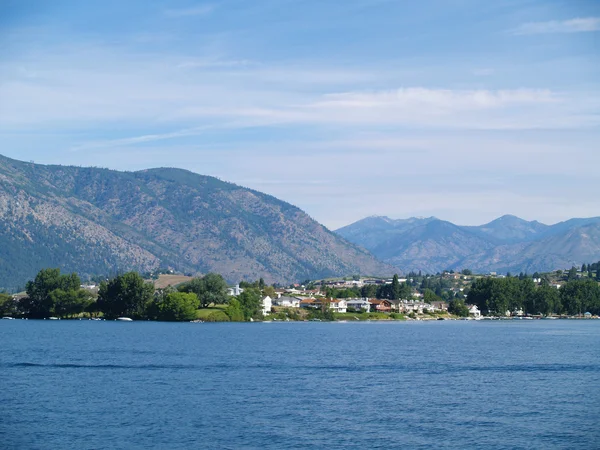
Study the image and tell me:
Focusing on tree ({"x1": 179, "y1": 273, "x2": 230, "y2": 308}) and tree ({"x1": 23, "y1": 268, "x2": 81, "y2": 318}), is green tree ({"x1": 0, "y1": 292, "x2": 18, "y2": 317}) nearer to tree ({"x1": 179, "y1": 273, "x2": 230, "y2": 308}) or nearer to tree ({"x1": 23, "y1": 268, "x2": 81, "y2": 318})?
tree ({"x1": 23, "y1": 268, "x2": 81, "y2": 318})

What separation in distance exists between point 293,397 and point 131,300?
109 meters

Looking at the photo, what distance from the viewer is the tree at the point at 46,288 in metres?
164

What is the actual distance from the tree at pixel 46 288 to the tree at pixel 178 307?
2222 cm

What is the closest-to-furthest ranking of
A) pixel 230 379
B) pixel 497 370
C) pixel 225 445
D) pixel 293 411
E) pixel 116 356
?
pixel 225 445
pixel 293 411
pixel 230 379
pixel 497 370
pixel 116 356

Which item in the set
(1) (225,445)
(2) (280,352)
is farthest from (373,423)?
(2) (280,352)

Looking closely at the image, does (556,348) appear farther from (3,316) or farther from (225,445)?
(3,316)

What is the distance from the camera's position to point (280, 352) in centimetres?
8325

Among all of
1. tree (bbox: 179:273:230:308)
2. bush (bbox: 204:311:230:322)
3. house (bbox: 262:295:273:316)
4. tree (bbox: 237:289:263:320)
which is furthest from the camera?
house (bbox: 262:295:273:316)

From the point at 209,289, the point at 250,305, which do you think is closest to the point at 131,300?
the point at 209,289

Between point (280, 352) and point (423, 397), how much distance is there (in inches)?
→ 1239

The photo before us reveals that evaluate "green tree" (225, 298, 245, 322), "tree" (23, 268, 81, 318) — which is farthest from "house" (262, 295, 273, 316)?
"tree" (23, 268, 81, 318)

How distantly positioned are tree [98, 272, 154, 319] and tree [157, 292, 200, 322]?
16.2ft

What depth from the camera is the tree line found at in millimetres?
153750

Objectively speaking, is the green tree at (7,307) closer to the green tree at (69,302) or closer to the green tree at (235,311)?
the green tree at (69,302)
